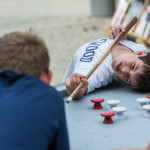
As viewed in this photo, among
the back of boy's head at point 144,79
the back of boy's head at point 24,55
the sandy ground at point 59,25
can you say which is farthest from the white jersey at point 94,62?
the sandy ground at point 59,25

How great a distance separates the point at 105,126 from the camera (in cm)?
162

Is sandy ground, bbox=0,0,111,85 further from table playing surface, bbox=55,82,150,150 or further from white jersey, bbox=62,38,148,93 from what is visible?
table playing surface, bbox=55,82,150,150

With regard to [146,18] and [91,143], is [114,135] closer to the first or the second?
[91,143]

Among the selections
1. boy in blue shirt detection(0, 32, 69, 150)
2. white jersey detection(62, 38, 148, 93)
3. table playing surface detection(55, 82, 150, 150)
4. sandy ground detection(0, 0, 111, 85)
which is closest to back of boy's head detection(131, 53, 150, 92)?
table playing surface detection(55, 82, 150, 150)

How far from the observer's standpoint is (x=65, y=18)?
7445 mm

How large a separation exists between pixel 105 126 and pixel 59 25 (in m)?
5.17

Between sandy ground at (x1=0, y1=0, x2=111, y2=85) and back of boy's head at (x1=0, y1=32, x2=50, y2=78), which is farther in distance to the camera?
sandy ground at (x1=0, y1=0, x2=111, y2=85)

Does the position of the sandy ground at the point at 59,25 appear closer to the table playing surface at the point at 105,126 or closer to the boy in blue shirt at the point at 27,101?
the table playing surface at the point at 105,126

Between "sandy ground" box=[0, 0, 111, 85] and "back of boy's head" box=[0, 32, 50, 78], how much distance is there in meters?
2.29

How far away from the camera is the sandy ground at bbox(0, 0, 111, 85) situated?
4645 millimetres

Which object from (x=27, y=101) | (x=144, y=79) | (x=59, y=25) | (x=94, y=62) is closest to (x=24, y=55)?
(x=27, y=101)

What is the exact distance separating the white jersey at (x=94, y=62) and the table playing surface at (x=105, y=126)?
9 cm

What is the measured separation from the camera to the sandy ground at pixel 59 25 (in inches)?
183

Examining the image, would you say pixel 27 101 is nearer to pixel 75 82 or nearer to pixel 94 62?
pixel 75 82
